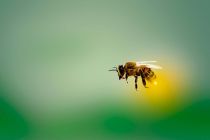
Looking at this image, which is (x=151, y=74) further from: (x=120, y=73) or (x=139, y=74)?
(x=120, y=73)

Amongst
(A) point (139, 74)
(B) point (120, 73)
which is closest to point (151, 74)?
(A) point (139, 74)
